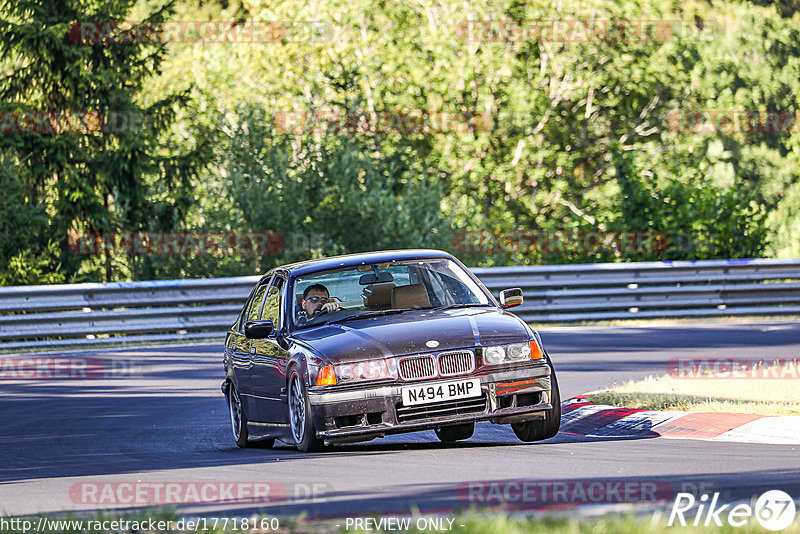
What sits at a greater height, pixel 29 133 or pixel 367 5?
pixel 367 5

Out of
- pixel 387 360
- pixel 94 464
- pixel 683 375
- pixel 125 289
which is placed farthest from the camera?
pixel 125 289

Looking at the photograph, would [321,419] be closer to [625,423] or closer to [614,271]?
[625,423]

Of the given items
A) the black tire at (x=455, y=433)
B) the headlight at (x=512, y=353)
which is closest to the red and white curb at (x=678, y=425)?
the black tire at (x=455, y=433)

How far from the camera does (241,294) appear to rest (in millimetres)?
21156

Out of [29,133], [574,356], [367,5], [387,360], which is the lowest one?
[574,356]

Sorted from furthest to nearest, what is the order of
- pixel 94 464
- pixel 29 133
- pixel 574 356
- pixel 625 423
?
pixel 29 133 → pixel 574 356 → pixel 625 423 → pixel 94 464

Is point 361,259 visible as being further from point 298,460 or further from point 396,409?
point 298,460

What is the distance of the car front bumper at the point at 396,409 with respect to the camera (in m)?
8.67

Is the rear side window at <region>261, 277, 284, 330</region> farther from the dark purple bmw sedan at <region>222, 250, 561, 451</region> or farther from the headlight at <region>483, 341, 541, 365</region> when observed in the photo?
the headlight at <region>483, 341, 541, 365</region>

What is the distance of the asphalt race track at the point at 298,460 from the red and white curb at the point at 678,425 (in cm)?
34

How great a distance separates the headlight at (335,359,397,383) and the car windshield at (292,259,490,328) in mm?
1028

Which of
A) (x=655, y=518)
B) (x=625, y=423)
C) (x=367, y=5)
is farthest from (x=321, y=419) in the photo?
(x=367, y=5)

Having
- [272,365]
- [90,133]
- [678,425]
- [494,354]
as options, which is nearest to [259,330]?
[272,365]

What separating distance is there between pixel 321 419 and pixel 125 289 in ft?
41.1
